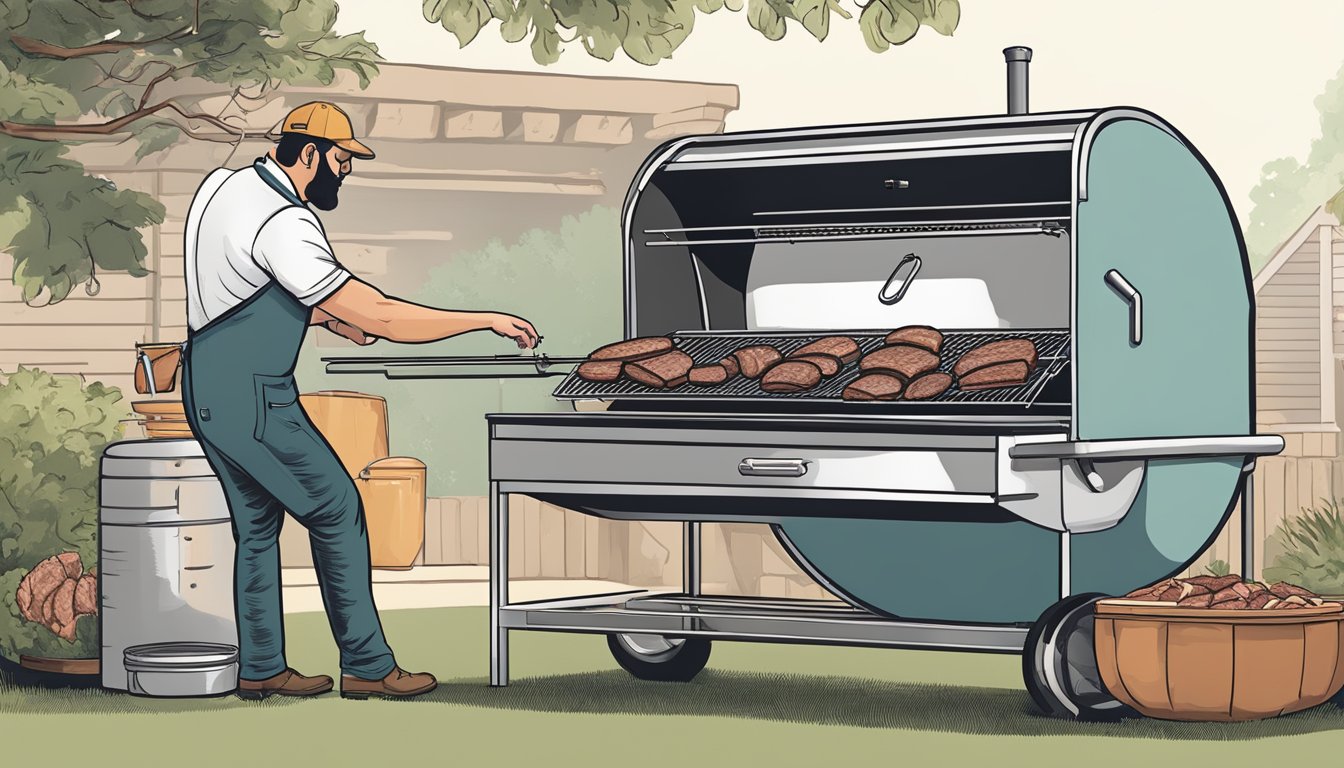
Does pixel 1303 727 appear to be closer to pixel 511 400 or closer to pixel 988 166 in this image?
pixel 988 166

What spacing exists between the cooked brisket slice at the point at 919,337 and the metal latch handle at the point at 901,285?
376 millimetres

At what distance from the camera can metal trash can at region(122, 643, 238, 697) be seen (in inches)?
310

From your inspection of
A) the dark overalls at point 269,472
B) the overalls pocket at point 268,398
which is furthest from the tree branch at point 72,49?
the overalls pocket at point 268,398

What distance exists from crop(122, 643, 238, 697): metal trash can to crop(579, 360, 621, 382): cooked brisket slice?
59.3 inches

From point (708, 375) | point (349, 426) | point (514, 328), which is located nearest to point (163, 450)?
point (514, 328)

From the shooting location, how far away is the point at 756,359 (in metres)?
8.08

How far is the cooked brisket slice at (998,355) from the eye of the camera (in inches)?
299

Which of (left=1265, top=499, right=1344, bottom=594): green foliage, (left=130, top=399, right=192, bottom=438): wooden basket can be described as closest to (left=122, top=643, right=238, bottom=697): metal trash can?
(left=130, top=399, right=192, bottom=438): wooden basket

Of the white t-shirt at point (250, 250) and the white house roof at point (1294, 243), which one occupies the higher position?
the white house roof at point (1294, 243)

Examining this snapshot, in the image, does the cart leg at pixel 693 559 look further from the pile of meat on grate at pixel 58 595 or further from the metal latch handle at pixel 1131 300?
the pile of meat on grate at pixel 58 595

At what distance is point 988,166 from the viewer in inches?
326

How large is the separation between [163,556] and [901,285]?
A: 2725 mm

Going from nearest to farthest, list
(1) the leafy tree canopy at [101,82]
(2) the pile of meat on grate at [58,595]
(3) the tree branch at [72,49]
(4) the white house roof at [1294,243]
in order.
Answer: (2) the pile of meat on grate at [58,595]
(3) the tree branch at [72,49]
(1) the leafy tree canopy at [101,82]
(4) the white house roof at [1294,243]

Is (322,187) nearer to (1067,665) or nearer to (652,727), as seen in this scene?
(652,727)
